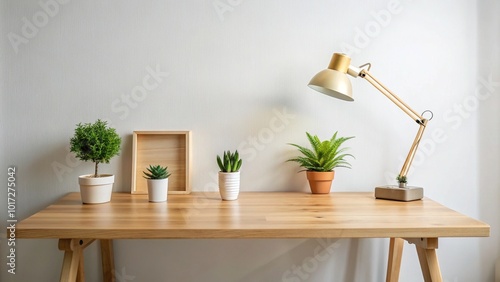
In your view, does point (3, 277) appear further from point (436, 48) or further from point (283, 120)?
point (436, 48)

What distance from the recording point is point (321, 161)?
165 cm

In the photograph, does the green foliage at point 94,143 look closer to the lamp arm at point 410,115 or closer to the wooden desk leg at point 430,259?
the lamp arm at point 410,115

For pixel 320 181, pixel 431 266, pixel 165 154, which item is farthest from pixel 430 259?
pixel 165 154

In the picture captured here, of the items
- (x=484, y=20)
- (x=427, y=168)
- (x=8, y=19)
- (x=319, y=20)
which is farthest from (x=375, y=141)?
(x=8, y=19)

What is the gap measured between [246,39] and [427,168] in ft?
3.17

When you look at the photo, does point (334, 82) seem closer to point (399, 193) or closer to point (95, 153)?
point (399, 193)

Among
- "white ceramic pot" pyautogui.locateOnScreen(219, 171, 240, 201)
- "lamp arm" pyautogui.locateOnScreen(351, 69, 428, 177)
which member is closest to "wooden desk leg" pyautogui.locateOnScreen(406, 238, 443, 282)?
"lamp arm" pyautogui.locateOnScreen(351, 69, 428, 177)

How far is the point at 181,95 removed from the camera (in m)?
1.71

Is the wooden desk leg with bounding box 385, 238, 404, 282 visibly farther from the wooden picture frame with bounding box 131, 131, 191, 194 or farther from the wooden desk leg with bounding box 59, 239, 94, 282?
the wooden desk leg with bounding box 59, 239, 94, 282

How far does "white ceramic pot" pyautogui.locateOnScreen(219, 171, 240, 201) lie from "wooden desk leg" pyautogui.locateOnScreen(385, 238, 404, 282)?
0.69 meters

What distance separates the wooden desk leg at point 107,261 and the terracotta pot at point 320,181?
87 centimetres

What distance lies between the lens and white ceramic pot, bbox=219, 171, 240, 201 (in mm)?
1529

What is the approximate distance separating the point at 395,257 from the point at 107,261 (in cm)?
119

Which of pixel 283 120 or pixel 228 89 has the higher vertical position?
pixel 228 89
